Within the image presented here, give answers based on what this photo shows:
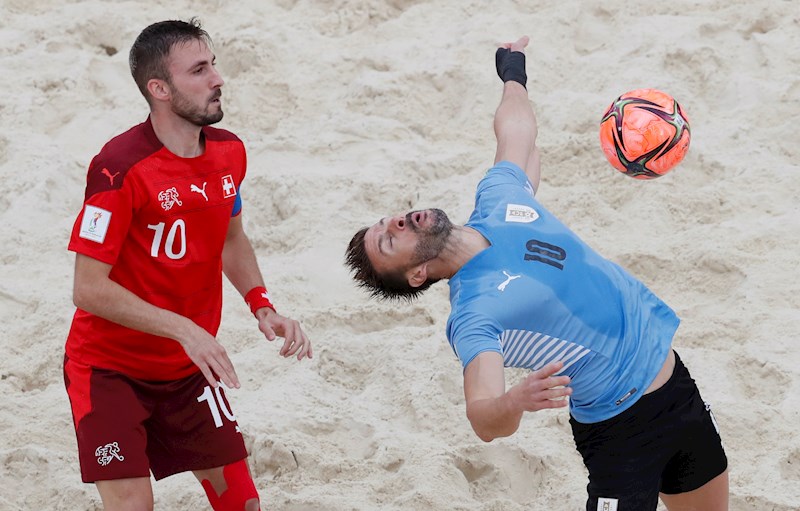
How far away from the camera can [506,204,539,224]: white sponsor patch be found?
3.96 meters

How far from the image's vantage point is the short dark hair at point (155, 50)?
4.23 meters

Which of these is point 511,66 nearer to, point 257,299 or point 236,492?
point 257,299

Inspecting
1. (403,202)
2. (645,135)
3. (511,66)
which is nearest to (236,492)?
(511,66)

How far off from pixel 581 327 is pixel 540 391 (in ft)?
1.86

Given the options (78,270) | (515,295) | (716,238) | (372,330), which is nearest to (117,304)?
(78,270)

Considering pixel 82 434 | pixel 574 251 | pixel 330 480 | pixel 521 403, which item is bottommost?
pixel 330 480

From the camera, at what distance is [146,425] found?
4.28 metres

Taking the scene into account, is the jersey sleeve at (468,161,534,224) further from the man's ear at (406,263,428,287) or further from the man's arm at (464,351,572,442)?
the man's arm at (464,351,572,442)

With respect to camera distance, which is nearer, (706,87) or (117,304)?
(117,304)

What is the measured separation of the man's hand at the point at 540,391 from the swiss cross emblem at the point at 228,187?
146 centimetres

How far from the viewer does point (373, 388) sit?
209 inches

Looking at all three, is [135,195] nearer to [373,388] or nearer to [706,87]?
[373,388]

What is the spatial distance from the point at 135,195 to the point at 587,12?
4.04 metres

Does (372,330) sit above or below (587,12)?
below
